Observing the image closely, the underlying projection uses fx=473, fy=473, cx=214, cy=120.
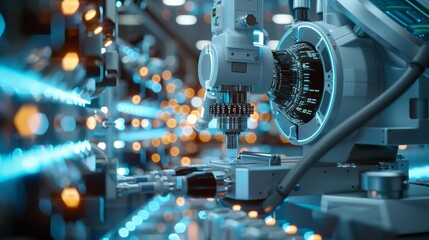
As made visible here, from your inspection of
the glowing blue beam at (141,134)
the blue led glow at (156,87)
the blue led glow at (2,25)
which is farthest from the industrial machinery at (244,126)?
the blue led glow at (156,87)

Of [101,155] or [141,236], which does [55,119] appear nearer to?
[101,155]

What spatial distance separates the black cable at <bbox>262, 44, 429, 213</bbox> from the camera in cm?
101

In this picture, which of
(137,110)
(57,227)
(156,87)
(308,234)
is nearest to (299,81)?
(308,234)

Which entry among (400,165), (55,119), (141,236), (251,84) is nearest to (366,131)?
(400,165)

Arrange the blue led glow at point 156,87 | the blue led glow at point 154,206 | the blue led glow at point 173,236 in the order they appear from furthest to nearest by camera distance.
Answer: the blue led glow at point 156,87, the blue led glow at point 154,206, the blue led glow at point 173,236

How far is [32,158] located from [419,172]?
3.84 feet

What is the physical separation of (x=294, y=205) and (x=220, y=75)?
1.21 feet

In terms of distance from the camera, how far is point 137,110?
10.5 ft

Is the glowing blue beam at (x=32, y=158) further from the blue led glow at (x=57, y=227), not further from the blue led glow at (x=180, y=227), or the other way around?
the blue led glow at (x=180, y=227)

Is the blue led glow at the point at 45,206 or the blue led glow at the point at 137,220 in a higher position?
the blue led glow at the point at 45,206

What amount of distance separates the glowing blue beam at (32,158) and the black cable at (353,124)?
45 centimetres

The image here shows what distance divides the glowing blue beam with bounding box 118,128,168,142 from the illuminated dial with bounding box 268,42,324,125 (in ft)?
4.05

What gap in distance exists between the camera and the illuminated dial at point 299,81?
1.23m

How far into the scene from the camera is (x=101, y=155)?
106 centimetres
